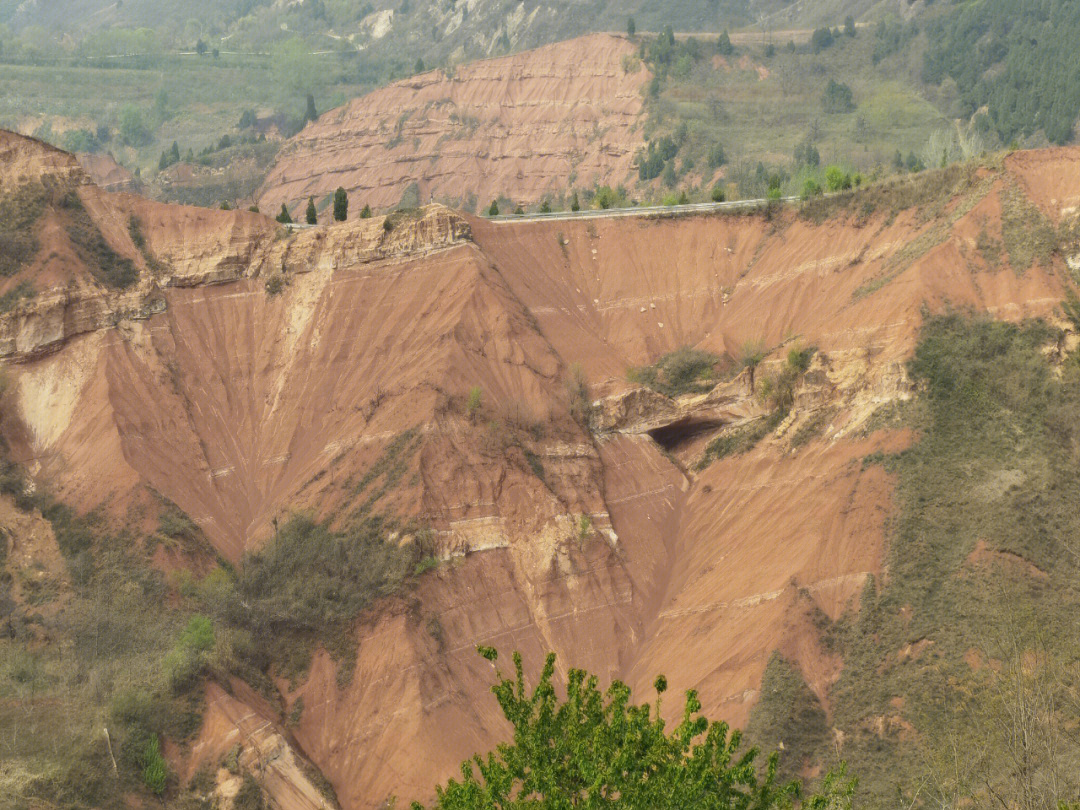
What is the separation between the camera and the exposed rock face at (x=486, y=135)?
155 m

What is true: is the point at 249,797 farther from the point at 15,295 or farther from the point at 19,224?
the point at 19,224

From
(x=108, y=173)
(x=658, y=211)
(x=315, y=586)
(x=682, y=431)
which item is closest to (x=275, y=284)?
(x=315, y=586)

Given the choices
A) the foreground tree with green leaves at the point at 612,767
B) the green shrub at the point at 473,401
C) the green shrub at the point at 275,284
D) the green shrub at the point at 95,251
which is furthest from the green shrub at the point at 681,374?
the foreground tree with green leaves at the point at 612,767

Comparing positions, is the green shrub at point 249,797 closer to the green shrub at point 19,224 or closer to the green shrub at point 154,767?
the green shrub at point 154,767

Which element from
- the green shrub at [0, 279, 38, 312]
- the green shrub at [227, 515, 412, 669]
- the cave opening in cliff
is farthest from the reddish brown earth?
the green shrub at [227, 515, 412, 669]

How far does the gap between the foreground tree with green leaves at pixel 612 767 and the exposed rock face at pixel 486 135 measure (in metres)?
118

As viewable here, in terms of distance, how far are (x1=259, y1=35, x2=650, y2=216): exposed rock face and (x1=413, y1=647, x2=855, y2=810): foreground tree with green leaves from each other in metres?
118

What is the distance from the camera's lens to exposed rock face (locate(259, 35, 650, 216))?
155 m

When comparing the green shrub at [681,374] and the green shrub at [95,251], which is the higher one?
the green shrub at [95,251]

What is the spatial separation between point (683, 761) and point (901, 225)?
Result: 5642cm

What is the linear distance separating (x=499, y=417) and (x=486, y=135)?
88465 millimetres

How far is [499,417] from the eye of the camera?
78.2m

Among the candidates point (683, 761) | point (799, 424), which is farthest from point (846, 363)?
point (683, 761)

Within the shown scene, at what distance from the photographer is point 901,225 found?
84.1 m
